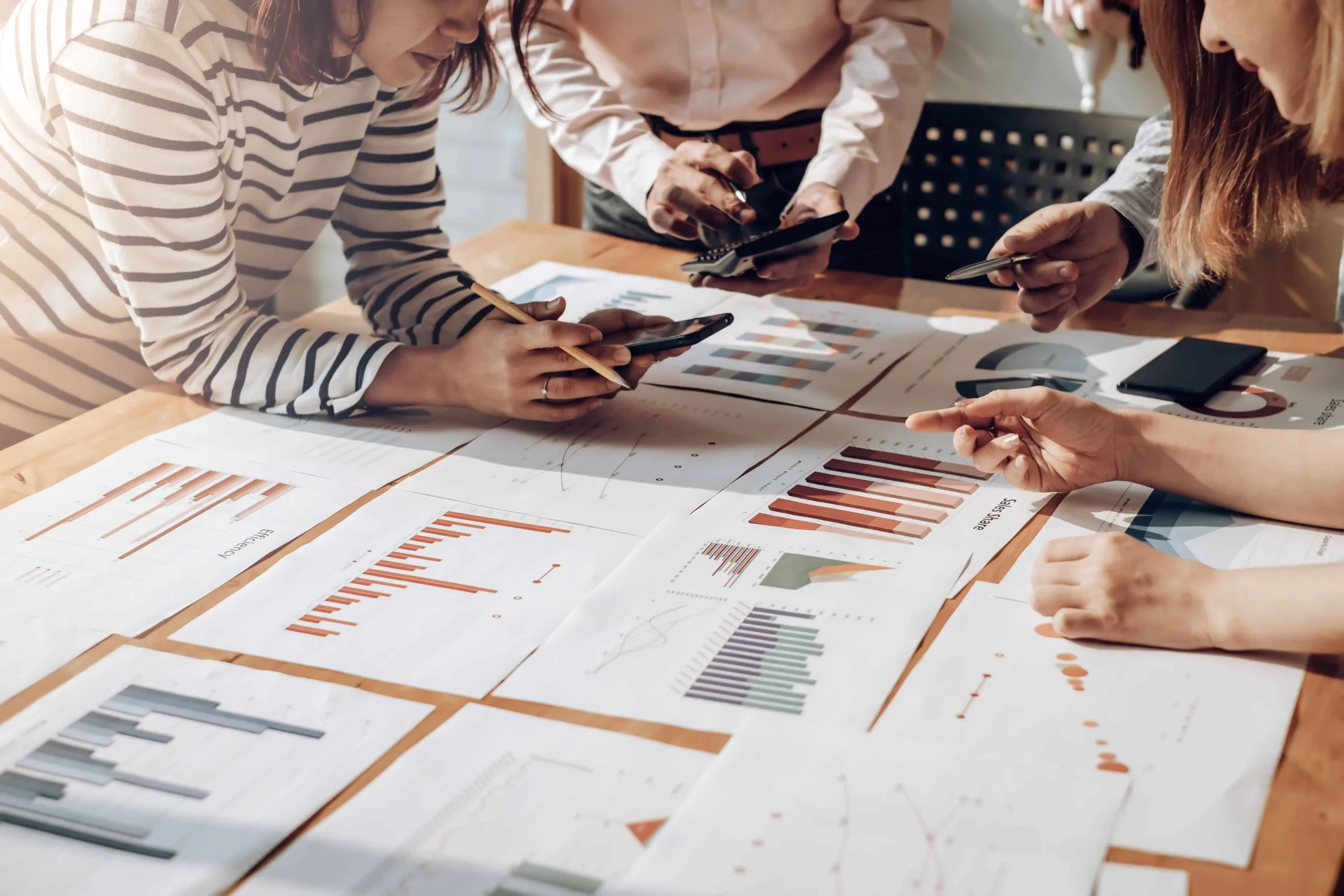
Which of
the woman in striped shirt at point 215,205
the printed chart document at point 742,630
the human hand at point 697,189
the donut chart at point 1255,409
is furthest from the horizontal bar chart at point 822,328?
the printed chart document at point 742,630

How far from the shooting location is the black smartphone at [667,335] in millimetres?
1037

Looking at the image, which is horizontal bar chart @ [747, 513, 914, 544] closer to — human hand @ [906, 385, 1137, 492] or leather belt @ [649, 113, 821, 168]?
human hand @ [906, 385, 1137, 492]

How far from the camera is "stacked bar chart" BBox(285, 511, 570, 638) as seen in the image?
2.52ft

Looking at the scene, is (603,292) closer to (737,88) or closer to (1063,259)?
(737,88)

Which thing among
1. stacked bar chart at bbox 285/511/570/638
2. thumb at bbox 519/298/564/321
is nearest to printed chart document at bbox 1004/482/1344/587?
stacked bar chart at bbox 285/511/570/638

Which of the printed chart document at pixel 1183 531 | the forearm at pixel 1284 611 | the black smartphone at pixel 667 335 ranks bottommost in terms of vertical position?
the printed chart document at pixel 1183 531

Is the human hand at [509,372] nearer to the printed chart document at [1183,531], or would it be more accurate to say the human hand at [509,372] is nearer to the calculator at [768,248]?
the calculator at [768,248]

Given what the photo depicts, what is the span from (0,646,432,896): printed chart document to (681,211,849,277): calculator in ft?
2.05

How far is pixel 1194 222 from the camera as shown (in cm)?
108

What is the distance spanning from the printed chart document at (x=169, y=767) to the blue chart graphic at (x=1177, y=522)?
524 mm

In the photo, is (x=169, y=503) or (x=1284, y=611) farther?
(x=169, y=503)

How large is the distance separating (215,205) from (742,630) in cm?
63

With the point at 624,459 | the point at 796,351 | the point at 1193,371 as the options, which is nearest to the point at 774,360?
the point at 796,351

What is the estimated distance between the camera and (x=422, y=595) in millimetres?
794
